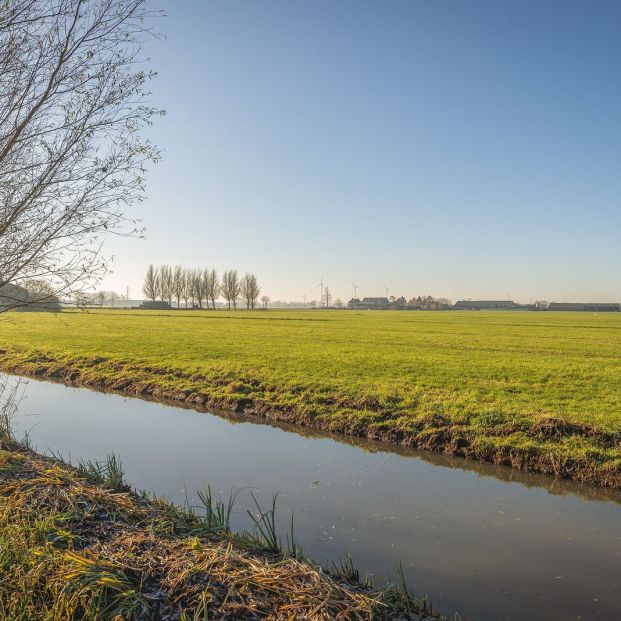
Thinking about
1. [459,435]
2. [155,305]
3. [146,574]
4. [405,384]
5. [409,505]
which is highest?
[155,305]

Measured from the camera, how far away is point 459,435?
1416cm

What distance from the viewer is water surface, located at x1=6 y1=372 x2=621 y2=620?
6746 millimetres

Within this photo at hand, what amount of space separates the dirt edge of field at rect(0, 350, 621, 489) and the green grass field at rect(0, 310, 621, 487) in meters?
0.03

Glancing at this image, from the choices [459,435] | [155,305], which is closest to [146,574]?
[459,435]

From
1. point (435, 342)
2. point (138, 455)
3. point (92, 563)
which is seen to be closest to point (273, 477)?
point (138, 455)

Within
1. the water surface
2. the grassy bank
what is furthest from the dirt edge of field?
the grassy bank

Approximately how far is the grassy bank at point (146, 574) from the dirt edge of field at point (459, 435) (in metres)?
7.56

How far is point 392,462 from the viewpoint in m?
12.7

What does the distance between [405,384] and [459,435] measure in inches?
246

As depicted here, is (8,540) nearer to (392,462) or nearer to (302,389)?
(392,462)

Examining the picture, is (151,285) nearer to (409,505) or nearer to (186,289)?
(186,289)

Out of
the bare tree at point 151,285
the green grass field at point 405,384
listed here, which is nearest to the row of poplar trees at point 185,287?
the bare tree at point 151,285

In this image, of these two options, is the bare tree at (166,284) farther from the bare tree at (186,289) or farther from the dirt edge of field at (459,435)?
the dirt edge of field at (459,435)

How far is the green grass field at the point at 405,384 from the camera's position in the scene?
43.9 ft
